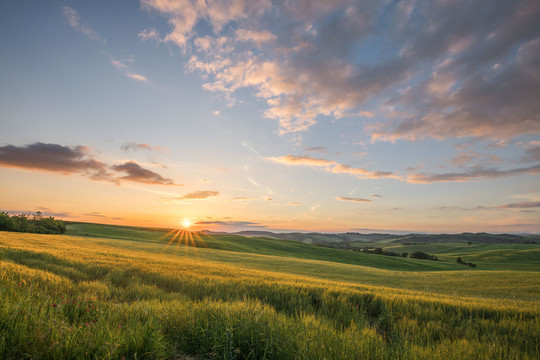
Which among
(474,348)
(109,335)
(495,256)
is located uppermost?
(109,335)

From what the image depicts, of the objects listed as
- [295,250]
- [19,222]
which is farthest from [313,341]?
[19,222]

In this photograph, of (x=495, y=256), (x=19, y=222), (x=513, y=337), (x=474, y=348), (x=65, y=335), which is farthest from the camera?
(x=495, y=256)

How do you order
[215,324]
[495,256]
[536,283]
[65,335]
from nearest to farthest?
[65,335] < [215,324] < [536,283] < [495,256]

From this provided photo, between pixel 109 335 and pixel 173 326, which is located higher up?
pixel 109 335

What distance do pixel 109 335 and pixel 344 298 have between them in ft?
16.3

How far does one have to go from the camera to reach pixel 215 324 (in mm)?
3691

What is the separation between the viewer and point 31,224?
72.1 m

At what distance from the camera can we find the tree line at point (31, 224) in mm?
65750

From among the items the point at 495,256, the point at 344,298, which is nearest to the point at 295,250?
the point at 495,256

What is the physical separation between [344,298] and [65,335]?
5.36 m

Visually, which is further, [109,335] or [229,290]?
[229,290]

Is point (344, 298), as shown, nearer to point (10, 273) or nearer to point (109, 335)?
point (109, 335)

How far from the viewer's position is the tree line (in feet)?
216

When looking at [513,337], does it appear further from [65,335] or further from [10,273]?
[10,273]
